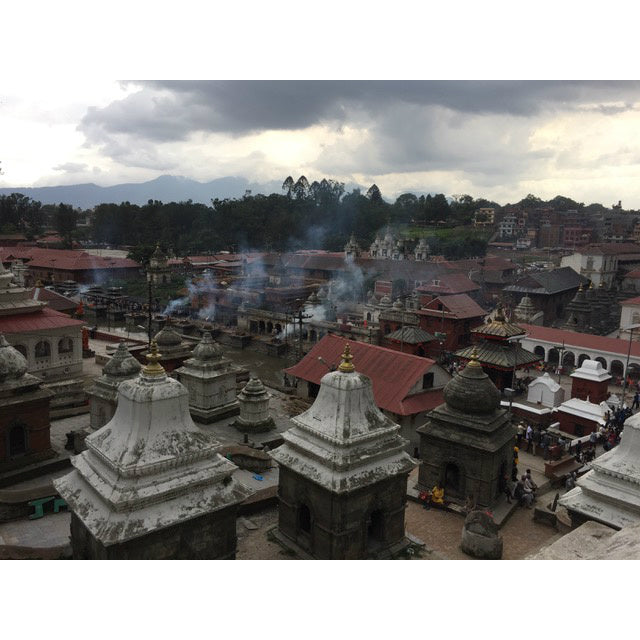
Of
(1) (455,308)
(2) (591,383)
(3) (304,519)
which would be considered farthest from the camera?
(1) (455,308)

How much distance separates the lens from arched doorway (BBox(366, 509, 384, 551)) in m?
8.45

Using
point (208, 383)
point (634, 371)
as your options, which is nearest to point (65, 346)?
point (208, 383)

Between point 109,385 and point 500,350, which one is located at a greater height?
point 500,350

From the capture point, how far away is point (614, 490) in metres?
8.38

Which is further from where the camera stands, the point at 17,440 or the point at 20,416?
the point at 17,440

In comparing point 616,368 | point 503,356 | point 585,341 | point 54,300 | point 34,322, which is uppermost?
point 34,322

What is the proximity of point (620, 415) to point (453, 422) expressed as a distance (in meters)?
8.32

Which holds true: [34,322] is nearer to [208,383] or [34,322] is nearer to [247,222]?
[208,383]

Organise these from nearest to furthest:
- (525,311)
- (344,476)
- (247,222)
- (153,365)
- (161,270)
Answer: (153,365) → (344,476) → (525,311) → (161,270) → (247,222)

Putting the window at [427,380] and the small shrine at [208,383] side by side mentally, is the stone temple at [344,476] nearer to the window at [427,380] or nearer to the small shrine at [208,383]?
the window at [427,380]

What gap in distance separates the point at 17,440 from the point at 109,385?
2543 millimetres

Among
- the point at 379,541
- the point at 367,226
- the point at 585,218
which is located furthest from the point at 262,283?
the point at 585,218

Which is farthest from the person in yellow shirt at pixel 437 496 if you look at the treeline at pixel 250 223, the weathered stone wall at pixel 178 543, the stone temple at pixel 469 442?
the treeline at pixel 250 223

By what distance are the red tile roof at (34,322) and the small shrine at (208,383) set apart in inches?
251
